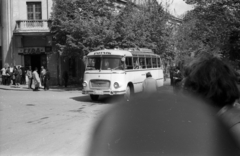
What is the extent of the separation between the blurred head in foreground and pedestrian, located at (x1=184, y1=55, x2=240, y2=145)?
0.87 feet

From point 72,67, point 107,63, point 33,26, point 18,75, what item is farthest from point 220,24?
point 33,26

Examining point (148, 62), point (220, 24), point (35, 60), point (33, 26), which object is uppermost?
point (33, 26)

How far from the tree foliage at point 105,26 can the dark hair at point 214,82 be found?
59.3ft

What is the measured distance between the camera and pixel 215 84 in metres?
1.77

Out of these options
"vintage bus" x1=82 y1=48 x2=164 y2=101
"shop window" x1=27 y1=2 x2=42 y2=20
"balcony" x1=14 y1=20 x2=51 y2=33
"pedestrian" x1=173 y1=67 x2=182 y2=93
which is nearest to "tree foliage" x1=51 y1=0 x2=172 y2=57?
"balcony" x1=14 y1=20 x2=51 y2=33

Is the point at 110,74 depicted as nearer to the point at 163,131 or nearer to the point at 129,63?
the point at 129,63

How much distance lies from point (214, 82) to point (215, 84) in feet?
0.05

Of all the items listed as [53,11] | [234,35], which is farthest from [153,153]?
[53,11]

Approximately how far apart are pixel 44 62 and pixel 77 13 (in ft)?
25.1

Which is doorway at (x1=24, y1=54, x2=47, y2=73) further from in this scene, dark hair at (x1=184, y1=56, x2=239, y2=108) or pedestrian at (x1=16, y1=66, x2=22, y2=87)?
dark hair at (x1=184, y1=56, x2=239, y2=108)

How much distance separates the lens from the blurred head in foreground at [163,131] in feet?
4.36

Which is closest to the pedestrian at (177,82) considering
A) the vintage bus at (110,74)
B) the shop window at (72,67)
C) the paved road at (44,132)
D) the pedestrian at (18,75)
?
the paved road at (44,132)

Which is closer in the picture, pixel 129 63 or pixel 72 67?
pixel 129 63

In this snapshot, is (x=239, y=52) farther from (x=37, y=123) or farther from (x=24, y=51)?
(x=24, y=51)
